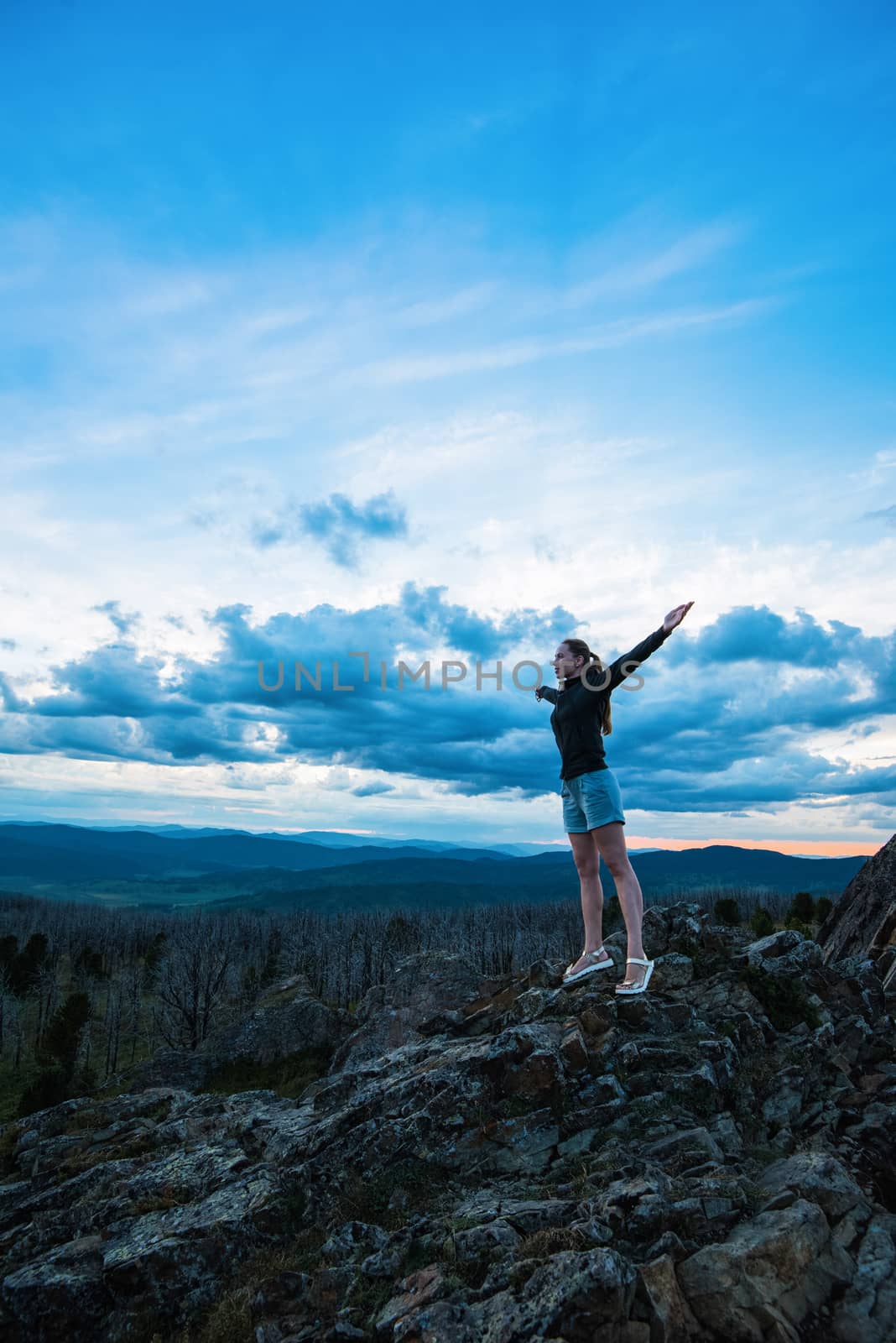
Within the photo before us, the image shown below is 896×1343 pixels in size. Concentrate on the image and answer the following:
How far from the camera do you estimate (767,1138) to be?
343 inches

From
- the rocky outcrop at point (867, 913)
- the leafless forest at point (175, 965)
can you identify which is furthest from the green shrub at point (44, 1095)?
the rocky outcrop at point (867, 913)

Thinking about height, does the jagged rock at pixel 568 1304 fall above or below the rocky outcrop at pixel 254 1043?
above

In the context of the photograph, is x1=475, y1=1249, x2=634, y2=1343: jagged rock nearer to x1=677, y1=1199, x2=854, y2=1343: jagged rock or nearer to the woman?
x1=677, y1=1199, x2=854, y2=1343: jagged rock

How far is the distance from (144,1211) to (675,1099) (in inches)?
310

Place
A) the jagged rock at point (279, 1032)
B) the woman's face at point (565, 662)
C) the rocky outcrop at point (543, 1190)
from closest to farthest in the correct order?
1. the rocky outcrop at point (543, 1190)
2. the woman's face at point (565, 662)
3. the jagged rock at point (279, 1032)

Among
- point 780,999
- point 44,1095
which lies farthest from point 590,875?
point 44,1095

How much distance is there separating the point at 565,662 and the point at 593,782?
183cm

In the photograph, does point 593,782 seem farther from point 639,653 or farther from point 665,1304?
point 665,1304

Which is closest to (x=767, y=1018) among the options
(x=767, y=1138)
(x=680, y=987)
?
(x=680, y=987)

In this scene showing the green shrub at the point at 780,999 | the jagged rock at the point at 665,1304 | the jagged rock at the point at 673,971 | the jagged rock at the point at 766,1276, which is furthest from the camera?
the jagged rock at the point at 673,971

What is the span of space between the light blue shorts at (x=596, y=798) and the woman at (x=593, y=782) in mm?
12

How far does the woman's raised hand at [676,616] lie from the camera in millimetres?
9305

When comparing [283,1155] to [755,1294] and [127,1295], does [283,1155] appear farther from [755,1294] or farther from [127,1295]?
[755,1294]

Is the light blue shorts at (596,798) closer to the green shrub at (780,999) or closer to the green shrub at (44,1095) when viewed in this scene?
the green shrub at (780,999)
